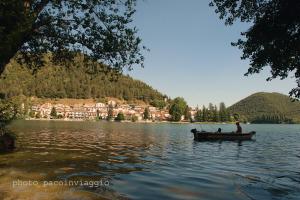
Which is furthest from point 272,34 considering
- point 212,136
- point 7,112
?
point 212,136

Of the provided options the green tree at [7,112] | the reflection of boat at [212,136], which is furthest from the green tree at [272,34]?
the reflection of boat at [212,136]

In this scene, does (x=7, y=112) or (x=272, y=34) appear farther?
(x=7, y=112)

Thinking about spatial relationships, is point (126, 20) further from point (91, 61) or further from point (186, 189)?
point (186, 189)

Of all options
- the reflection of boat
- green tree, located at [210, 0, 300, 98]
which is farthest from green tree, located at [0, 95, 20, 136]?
the reflection of boat

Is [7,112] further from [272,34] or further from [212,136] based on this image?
[212,136]

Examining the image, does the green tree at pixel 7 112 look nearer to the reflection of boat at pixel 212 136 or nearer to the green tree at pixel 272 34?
the green tree at pixel 272 34

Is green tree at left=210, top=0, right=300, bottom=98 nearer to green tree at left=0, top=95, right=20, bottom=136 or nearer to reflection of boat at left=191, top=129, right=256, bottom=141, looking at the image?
green tree at left=0, top=95, right=20, bottom=136

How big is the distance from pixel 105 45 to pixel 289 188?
13205mm

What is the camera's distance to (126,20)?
22.5m

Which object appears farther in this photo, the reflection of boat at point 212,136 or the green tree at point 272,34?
the reflection of boat at point 212,136

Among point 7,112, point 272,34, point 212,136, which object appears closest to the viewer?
point 272,34

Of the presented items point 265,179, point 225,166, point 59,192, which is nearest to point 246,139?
point 225,166

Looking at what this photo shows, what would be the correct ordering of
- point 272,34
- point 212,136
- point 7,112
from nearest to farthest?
point 272,34 → point 7,112 → point 212,136

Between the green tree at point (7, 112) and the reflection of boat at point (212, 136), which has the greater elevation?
the green tree at point (7, 112)
